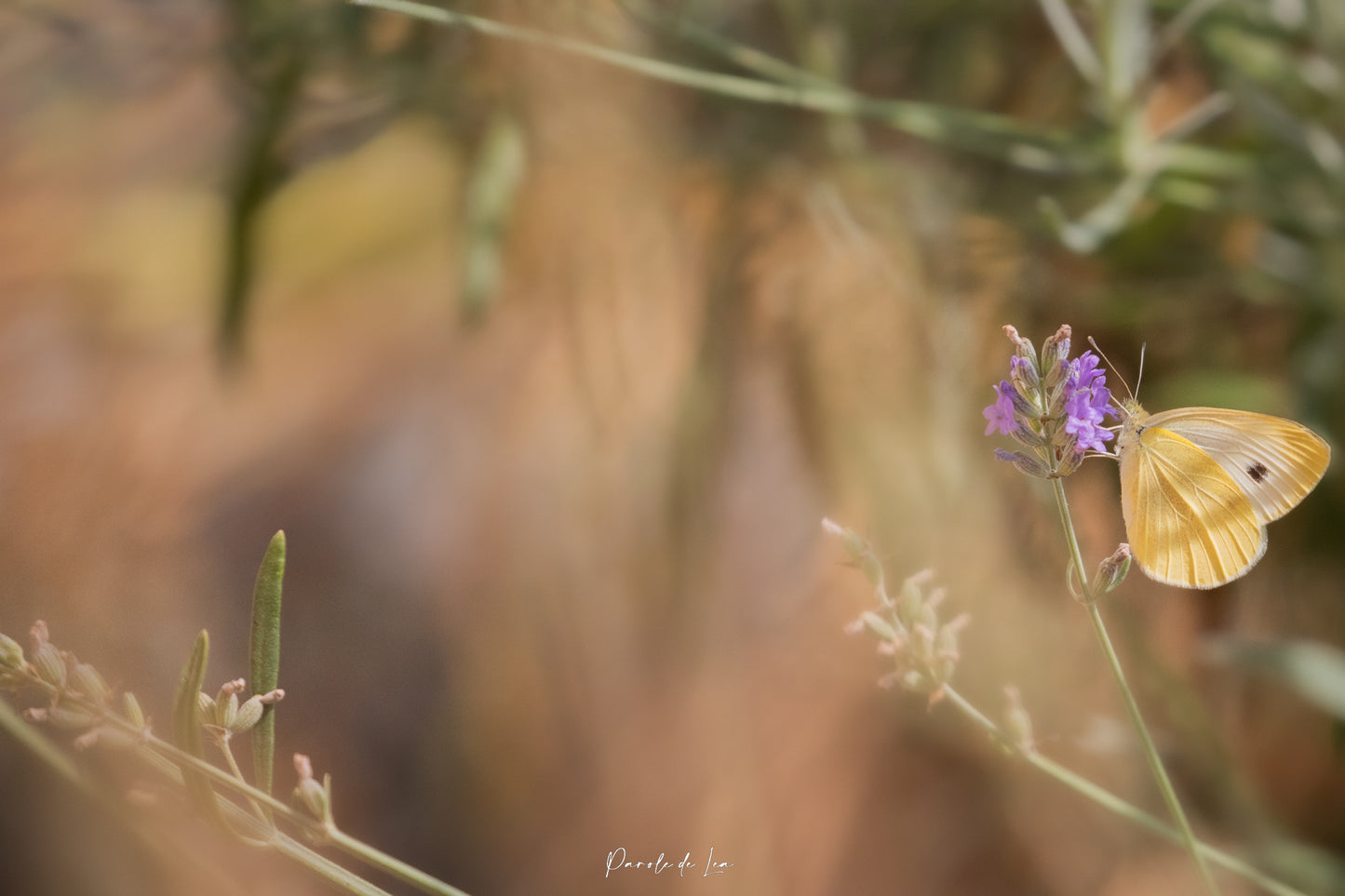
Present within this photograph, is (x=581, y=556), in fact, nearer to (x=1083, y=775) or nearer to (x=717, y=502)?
(x=717, y=502)

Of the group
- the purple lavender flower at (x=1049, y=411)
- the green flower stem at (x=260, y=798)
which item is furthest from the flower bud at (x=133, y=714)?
the purple lavender flower at (x=1049, y=411)

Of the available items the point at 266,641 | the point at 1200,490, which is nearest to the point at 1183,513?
the point at 1200,490

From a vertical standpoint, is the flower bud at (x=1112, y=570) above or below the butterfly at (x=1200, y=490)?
below

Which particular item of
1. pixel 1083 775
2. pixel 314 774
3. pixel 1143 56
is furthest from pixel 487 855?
pixel 1143 56

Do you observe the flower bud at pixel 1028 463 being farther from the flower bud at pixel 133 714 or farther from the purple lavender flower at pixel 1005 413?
the flower bud at pixel 133 714

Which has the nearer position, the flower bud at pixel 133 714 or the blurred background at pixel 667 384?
the flower bud at pixel 133 714

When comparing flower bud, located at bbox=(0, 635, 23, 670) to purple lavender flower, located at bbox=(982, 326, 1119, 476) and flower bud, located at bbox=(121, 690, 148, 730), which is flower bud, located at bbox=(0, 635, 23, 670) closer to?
flower bud, located at bbox=(121, 690, 148, 730)

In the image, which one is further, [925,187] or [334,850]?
[925,187]
